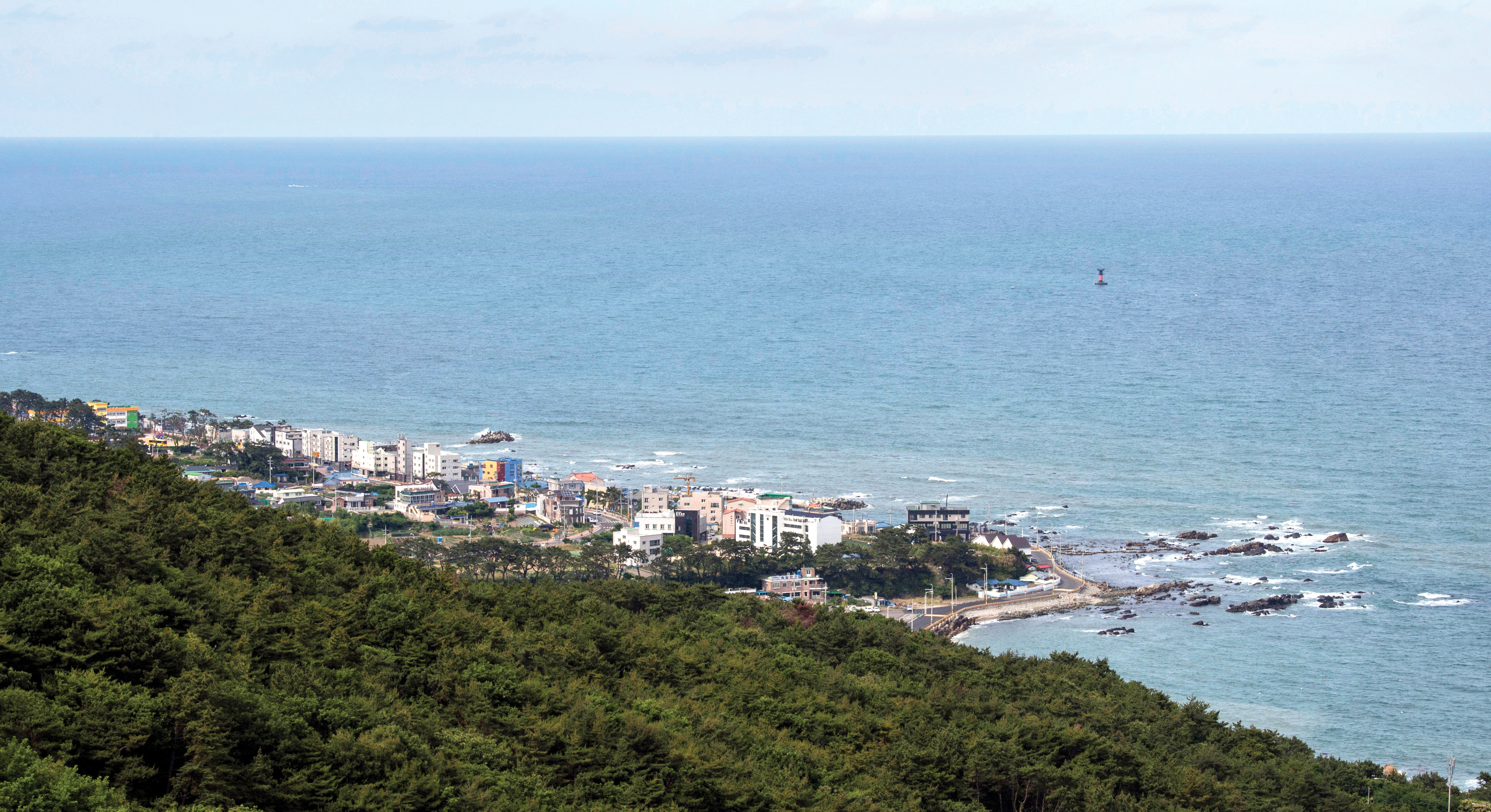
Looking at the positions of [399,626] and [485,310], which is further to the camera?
[485,310]

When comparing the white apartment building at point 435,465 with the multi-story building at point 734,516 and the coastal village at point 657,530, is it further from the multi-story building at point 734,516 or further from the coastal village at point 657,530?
the multi-story building at point 734,516

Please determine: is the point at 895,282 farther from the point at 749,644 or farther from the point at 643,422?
the point at 749,644

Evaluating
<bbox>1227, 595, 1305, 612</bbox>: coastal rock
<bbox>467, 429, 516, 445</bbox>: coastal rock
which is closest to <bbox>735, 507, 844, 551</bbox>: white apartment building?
Result: <bbox>1227, 595, 1305, 612</bbox>: coastal rock

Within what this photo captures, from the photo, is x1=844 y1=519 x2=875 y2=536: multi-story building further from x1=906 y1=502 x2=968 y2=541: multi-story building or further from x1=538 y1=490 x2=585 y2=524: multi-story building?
x1=538 y1=490 x2=585 y2=524: multi-story building

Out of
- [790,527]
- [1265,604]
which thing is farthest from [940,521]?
[1265,604]

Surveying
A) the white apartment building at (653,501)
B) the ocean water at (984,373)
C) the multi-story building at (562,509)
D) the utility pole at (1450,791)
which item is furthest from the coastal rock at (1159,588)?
the multi-story building at (562,509)

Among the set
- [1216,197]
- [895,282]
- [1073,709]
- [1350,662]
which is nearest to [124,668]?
[1073,709]
